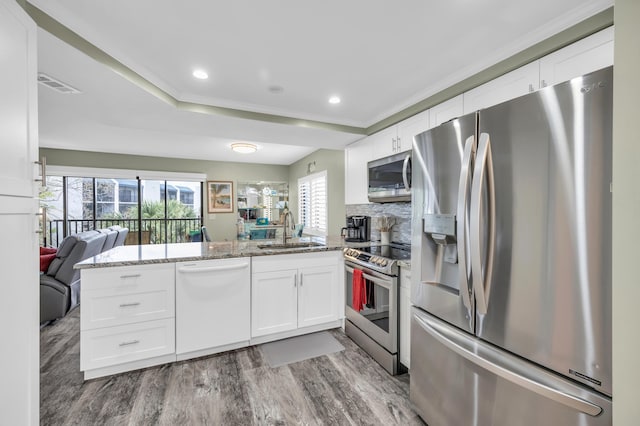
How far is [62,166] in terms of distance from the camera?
17.8 feet

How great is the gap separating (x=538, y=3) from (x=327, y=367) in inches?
111

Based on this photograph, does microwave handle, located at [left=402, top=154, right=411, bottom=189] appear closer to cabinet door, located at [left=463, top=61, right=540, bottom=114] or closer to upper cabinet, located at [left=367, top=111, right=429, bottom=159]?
upper cabinet, located at [left=367, top=111, right=429, bottom=159]

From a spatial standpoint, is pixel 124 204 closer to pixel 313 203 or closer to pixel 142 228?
pixel 142 228

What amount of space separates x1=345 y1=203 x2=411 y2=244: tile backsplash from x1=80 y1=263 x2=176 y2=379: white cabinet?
7.80ft

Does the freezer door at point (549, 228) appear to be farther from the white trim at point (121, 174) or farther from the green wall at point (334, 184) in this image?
the white trim at point (121, 174)

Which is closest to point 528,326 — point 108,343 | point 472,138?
point 472,138

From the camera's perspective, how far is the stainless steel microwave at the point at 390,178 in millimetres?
2568

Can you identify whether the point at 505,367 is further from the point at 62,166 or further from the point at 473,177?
the point at 62,166

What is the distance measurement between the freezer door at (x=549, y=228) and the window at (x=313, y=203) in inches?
157

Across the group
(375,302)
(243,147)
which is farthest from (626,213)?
(243,147)

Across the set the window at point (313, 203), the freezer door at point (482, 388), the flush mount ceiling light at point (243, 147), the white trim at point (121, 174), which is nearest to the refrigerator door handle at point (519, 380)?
the freezer door at point (482, 388)

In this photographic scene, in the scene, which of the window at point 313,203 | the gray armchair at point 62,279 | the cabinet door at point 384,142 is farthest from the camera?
the window at point 313,203

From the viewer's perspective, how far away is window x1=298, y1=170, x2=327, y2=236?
17.5 feet

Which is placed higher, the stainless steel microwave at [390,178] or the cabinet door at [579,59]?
the cabinet door at [579,59]
